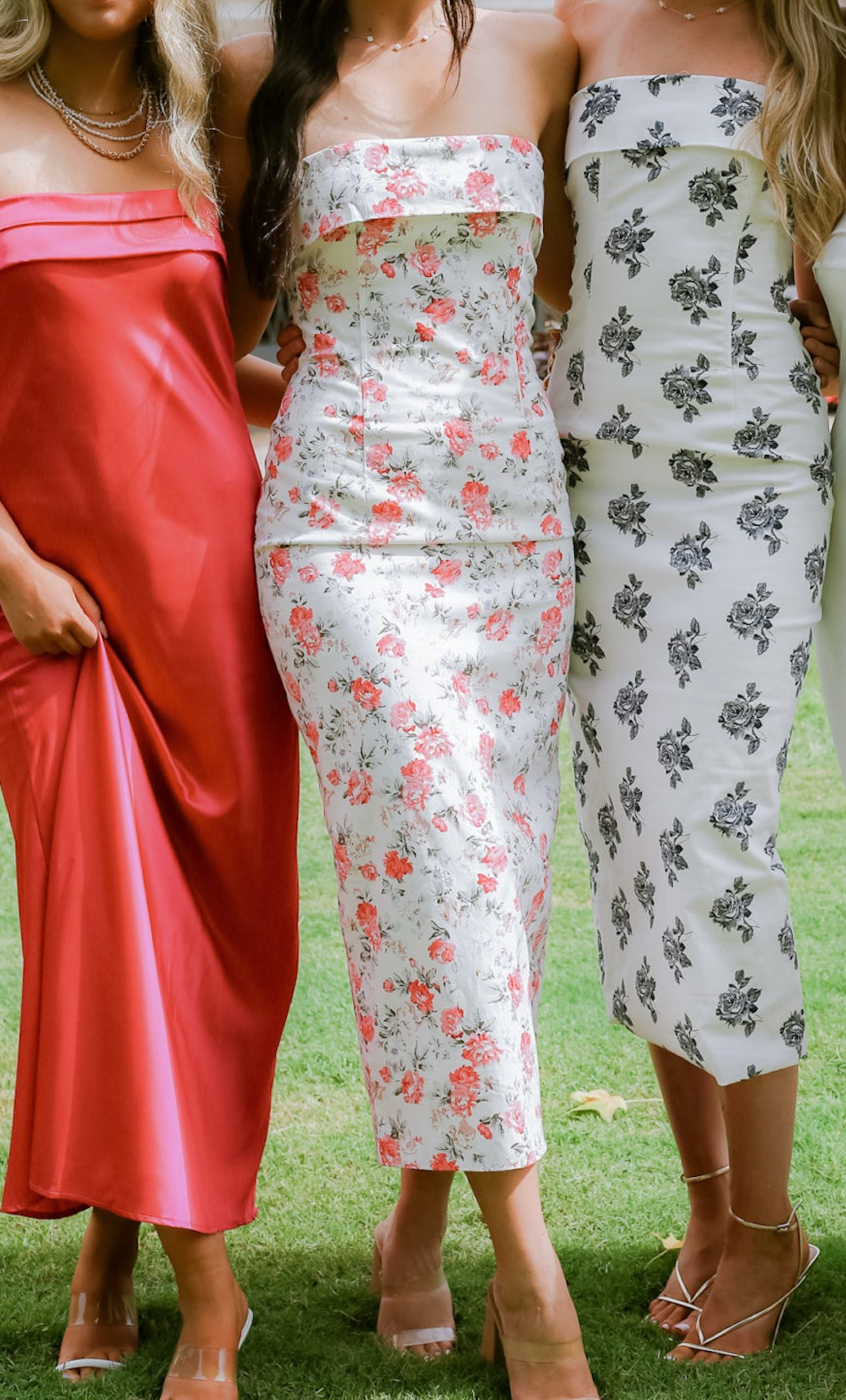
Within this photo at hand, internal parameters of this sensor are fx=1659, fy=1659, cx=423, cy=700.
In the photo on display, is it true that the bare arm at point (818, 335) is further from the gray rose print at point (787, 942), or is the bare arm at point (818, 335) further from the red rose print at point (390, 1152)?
the red rose print at point (390, 1152)

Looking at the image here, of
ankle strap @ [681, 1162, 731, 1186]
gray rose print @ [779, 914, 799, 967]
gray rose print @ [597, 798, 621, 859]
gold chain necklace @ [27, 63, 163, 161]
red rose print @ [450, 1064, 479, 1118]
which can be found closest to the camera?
red rose print @ [450, 1064, 479, 1118]

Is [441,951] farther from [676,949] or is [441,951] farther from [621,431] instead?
[621,431]

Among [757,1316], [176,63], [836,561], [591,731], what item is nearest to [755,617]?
[836,561]

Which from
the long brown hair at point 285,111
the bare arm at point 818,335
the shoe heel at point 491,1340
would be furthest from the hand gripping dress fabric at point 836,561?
the shoe heel at point 491,1340

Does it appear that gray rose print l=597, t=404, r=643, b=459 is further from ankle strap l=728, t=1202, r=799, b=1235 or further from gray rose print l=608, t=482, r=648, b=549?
ankle strap l=728, t=1202, r=799, b=1235

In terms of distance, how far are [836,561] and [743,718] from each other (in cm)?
32

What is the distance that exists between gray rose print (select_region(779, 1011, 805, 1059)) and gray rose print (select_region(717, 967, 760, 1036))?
0.07 m

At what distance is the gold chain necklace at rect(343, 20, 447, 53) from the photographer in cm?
260

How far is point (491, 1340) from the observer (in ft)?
8.29

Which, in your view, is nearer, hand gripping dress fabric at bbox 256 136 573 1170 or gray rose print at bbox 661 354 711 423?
hand gripping dress fabric at bbox 256 136 573 1170

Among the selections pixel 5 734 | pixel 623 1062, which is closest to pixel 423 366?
pixel 5 734

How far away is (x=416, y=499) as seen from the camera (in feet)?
7.98

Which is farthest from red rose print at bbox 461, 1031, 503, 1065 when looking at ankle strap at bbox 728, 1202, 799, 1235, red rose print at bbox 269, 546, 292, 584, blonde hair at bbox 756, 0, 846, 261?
blonde hair at bbox 756, 0, 846, 261

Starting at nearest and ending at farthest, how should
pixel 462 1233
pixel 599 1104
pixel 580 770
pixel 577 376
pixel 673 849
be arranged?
pixel 673 849 → pixel 577 376 → pixel 580 770 → pixel 462 1233 → pixel 599 1104
